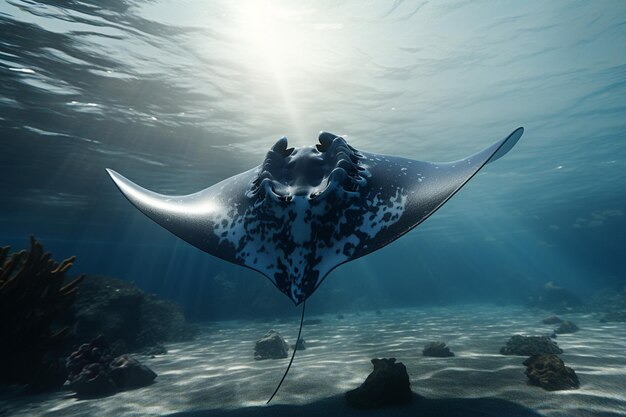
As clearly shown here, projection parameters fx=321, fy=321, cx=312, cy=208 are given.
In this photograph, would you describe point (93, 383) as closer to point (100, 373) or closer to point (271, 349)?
point (100, 373)

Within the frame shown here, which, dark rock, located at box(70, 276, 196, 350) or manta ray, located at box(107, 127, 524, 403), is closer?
manta ray, located at box(107, 127, 524, 403)

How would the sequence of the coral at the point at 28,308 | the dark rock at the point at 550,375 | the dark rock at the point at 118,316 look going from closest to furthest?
A: 1. the dark rock at the point at 550,375
2. the coral at the point at 28,308
3. the dark rock at the point at 118,316

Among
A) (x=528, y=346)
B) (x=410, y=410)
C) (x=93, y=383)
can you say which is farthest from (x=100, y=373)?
(x=528, y=346)

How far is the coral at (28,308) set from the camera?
5.32 metres

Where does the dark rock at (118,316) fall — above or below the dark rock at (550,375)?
above

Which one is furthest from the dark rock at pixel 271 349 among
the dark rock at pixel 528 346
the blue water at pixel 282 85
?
the blue water at pixel 282 85

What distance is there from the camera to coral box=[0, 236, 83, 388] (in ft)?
17.5

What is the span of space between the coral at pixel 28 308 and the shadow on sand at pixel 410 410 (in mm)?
3015

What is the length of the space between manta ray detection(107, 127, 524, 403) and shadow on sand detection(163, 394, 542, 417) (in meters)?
1.30

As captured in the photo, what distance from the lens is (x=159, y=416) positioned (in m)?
4.76

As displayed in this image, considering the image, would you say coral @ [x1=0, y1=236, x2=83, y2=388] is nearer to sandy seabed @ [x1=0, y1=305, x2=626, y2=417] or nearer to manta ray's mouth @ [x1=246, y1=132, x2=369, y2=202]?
sandy seabed @ [x1=0, y1=305, x2=626, y2=417]

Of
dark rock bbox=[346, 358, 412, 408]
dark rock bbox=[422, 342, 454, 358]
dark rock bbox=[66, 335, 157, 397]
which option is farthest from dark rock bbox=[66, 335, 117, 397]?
dark rock bbox=[422, 342, 454, 358]

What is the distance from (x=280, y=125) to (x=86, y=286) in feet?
36.7

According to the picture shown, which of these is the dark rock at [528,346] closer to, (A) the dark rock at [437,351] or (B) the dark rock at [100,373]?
(A) the dark rock at [437,351]
